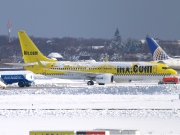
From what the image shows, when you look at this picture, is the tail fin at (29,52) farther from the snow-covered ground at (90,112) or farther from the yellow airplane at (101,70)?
the snow-covered ground at (90,112)

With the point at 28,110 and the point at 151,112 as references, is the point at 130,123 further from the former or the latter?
the point at 28,110

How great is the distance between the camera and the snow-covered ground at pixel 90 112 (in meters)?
36.0

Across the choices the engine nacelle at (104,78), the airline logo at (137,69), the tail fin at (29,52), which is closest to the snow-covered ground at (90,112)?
the engine nacelle at (104,78)

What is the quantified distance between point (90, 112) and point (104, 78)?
36377mm

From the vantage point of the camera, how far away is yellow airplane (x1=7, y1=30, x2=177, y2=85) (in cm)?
8025

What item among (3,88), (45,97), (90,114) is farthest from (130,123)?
(3,88)

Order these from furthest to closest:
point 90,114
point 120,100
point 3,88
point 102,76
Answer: point 102,76 → point 3,88 → point 120,100 → point 90,114

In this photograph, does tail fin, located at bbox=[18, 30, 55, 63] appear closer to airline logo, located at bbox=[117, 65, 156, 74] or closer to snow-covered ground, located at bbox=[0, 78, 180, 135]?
airline logo, located at bbox=[117, 65, 156, 74]

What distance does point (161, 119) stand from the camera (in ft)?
128

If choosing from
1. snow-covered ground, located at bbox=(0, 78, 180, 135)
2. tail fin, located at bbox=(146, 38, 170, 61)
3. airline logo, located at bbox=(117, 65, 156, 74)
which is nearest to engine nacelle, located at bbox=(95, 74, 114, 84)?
airline logo, located at bbox=(117, 65, 156, 74)

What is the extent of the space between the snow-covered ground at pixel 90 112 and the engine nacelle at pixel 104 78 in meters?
18.9

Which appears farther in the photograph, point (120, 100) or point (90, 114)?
point (120, 100)

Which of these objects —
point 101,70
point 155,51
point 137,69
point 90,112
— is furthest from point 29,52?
point 90,112

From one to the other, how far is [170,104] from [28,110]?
32.4 ft
